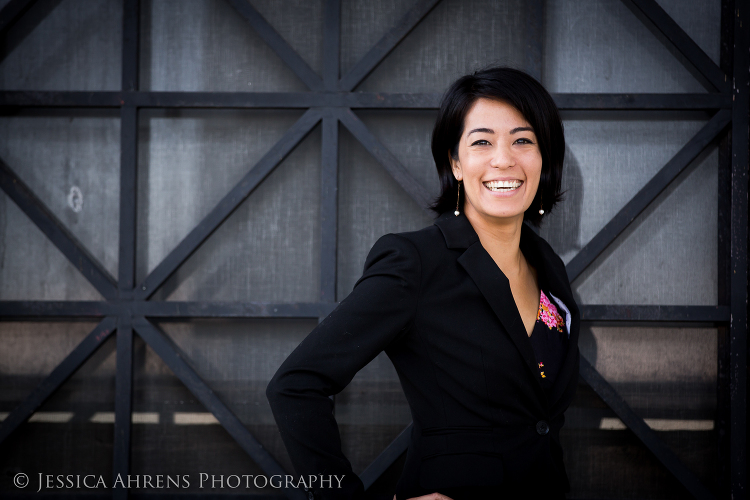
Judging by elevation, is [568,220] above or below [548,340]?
above

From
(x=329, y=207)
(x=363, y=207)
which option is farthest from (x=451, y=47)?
(x=329, y=207)

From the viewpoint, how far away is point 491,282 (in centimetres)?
146

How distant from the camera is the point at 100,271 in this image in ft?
8.96

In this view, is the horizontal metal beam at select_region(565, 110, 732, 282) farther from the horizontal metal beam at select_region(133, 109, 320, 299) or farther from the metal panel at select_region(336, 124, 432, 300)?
the horizontal metal beam at select_region(133, 109, 320, 299)

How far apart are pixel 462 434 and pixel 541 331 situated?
16.1 inches

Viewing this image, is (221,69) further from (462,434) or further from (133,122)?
(462,434)

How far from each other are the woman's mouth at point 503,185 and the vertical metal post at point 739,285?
5.71ft

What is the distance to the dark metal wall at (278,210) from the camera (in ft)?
8.80

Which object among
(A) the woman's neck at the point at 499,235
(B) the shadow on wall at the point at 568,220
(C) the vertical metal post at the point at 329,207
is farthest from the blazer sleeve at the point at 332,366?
(B) the shadow on wall at the point at 568,220

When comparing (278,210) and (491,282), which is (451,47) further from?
(491,282)

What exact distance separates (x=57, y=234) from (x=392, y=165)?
174 cm

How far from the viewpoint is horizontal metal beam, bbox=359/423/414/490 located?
8.64ft

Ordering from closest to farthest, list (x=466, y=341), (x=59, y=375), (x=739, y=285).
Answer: (x=466, y=341) → (x=739, y=285) → (x=59, y=375)

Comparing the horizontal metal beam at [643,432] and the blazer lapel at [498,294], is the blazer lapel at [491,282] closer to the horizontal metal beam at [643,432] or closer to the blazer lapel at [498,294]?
the blazer lapel at [498,294]
